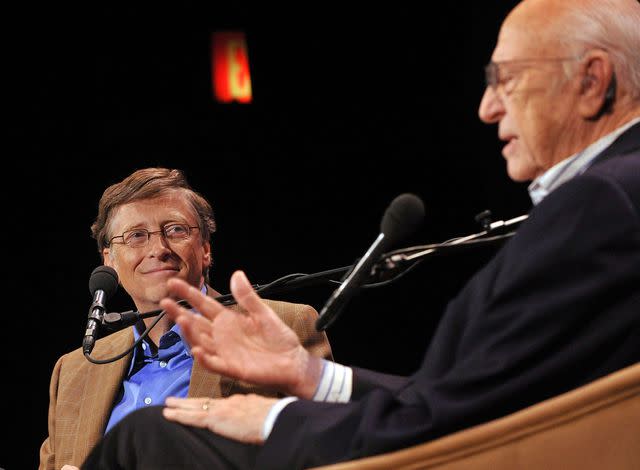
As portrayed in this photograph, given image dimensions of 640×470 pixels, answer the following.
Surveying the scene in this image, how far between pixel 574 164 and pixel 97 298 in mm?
1257

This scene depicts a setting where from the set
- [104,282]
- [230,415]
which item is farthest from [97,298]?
[230,415]

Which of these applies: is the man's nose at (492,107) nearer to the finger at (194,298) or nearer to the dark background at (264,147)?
the finger at (194,298)

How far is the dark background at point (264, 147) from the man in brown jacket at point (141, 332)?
1.19 metres

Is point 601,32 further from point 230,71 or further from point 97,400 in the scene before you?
point 230,71

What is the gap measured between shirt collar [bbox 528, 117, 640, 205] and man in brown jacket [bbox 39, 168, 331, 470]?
1.32 m

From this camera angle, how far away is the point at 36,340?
172 inches

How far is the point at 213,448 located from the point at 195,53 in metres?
3.71

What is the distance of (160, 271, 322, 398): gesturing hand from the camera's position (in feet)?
4.94

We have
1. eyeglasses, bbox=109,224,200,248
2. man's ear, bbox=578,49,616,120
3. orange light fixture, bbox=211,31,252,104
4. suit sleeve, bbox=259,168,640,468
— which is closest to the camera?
suit sleeve, bbox=259,168,640,468

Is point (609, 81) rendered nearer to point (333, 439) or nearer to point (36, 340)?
point (333, 439)

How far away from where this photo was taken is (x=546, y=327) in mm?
1259

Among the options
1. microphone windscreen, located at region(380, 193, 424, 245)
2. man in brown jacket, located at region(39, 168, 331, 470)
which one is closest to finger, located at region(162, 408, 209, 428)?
microphone windscreen, located at region(380, 193, 424, 245)

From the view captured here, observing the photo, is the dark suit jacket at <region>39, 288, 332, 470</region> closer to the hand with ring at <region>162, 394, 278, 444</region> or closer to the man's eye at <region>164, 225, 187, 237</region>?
the man's eye at <region>164, 225, 187, 237</region>

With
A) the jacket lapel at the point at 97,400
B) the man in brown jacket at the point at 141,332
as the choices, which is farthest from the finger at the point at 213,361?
the jacket lapel at the point at 97,400
